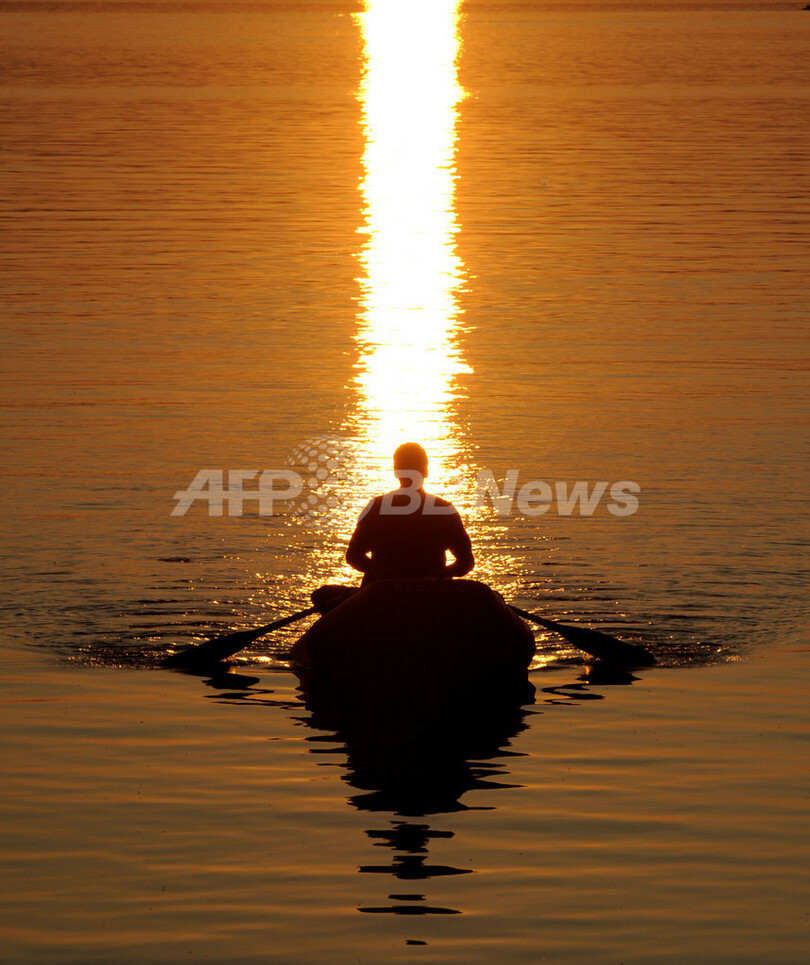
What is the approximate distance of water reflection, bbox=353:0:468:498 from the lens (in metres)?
21.2

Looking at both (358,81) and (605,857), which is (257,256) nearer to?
(605,857)

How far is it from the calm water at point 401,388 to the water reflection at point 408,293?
0.10 m

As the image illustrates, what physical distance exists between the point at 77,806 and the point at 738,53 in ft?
343

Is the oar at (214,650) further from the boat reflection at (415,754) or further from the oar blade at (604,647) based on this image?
the oar blade at (604,647)

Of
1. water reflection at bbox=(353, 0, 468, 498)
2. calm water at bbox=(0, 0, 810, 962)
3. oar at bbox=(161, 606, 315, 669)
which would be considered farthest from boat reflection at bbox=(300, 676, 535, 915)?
water reflection at bbox=(353, 0, 468, 498)

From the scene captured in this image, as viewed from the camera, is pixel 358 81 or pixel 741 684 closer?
pixel 741 684

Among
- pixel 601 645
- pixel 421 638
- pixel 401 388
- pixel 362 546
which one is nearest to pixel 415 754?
pixel 421 638

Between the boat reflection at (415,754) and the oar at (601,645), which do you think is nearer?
the boat reflection at (415,754)

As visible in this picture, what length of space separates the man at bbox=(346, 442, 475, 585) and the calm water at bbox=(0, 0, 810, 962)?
1.00 meters

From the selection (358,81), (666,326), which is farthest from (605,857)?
(358,81)

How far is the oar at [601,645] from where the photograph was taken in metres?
13.1

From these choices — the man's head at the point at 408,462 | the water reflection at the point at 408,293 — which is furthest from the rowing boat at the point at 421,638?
the water reflection at the point at 408,293

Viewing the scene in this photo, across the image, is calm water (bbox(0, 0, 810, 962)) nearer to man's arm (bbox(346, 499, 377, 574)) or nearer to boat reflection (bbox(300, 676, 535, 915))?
boat reflection (bbox(300, 676, 535, 915))

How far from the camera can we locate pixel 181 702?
489 inches
